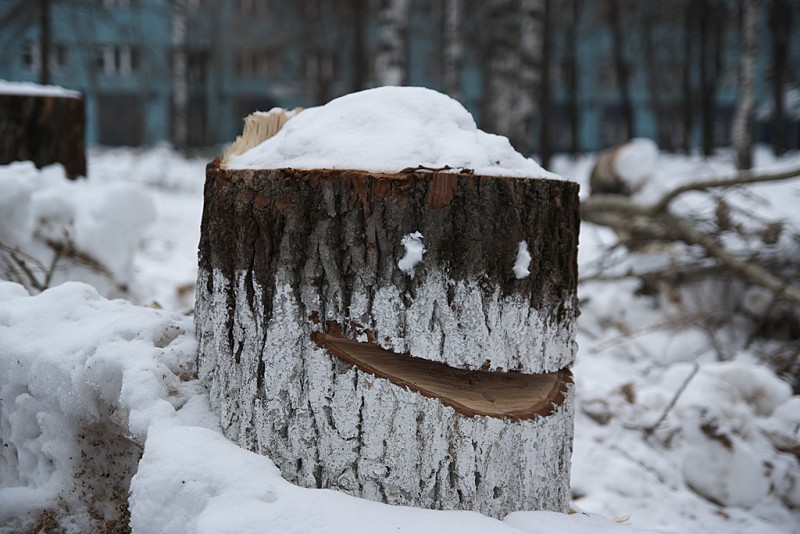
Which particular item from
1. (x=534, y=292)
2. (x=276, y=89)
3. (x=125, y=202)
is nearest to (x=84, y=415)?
(x=534, y=292)

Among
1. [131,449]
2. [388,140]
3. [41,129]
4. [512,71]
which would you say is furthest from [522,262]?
[512,71]

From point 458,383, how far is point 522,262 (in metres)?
0.32

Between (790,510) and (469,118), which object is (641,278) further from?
(469,118)

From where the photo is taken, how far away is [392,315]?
1.35 metres

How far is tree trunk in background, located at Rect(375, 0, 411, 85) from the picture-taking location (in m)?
8.59

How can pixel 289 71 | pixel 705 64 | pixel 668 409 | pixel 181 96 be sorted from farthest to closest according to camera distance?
pixel 289 71, pixel 181 96, pixel 705 64, pixel 668 409

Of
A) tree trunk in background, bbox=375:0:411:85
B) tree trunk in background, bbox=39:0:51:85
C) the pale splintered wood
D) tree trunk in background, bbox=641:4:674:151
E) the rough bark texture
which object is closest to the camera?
the pale splintered wood

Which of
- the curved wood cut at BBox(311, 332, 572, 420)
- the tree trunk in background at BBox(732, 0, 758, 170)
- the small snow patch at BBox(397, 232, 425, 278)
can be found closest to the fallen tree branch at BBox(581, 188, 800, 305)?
the curved wood cut at BBox(311, 332, 572, 420)

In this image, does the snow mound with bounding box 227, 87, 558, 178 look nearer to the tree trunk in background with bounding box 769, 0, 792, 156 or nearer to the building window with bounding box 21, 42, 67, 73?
the building window with bounding box 21, 42, 67, 73

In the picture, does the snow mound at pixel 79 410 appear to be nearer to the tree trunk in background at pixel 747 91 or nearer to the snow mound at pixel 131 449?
the snow mound at pixel 131 449

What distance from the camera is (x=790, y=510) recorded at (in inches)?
99.1

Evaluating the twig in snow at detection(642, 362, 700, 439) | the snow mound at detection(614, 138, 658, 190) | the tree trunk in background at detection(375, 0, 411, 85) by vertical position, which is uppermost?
the tree trunk in background at detection(375, 0, 411, 85)

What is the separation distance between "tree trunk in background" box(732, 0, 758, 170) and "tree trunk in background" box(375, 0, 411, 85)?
6.43 metres

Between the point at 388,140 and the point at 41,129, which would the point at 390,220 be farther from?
the point at 41,129
